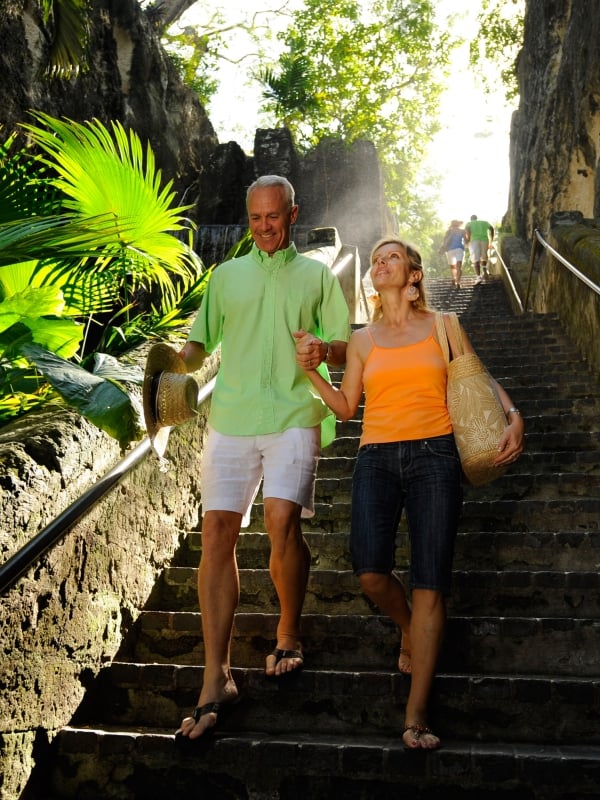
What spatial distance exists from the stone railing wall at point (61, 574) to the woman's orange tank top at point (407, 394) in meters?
1.01

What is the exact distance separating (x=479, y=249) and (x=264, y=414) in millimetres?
14638

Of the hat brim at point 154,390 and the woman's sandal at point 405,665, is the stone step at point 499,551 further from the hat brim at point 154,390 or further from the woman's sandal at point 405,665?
the hat brim at point 154,390

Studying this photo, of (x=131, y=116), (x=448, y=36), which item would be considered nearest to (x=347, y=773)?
(x=131, y=116)

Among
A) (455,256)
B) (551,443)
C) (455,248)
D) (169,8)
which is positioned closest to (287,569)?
(551,443)

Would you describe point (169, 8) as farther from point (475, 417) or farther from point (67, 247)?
point (475, 417)

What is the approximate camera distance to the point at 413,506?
2922mm

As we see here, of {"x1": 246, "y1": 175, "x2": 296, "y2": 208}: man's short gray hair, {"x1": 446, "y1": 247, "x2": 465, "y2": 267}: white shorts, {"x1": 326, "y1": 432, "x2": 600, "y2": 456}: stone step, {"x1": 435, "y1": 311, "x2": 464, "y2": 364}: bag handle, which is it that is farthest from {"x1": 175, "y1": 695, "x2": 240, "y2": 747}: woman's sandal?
{"x1": 446, "y1": 247, "x2": 465, "y2": 267}: white shorts

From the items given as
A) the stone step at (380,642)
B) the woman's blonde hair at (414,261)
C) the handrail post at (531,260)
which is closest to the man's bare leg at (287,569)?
the stone step at (380,642)

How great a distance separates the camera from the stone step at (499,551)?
12.6ft

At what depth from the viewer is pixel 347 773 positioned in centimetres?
274

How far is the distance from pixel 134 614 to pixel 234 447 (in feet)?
3.15

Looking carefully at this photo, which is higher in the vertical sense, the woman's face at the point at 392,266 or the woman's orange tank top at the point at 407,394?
the woman's face at the point at 392,266

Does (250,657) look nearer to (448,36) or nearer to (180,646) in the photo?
(180,646)

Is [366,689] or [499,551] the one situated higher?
[499,551]
